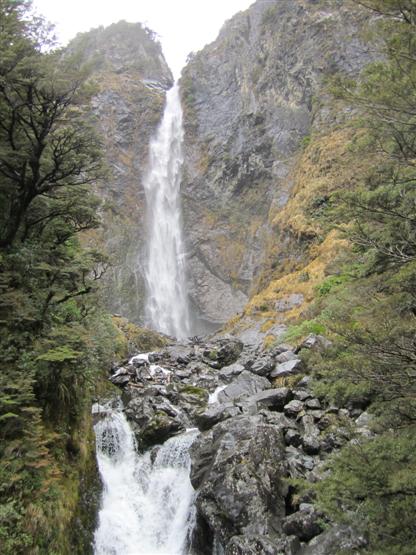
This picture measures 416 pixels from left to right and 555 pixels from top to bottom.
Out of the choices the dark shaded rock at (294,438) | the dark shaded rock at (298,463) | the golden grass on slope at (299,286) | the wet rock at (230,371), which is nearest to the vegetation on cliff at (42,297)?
the dark shaded rock at (298,463)

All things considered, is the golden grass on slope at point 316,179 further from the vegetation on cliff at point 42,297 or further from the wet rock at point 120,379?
the vegetation on cliff at point 42,297

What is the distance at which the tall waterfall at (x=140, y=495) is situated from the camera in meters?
9.20

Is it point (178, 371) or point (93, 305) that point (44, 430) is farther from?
point (178, 371)

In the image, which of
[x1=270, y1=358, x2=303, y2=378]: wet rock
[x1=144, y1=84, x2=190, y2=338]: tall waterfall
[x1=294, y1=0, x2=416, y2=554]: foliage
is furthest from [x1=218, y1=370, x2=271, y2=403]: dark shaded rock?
[x1=144, y1=84, x2=190, y2=338]: tall waterfall

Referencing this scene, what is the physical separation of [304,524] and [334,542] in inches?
38.9

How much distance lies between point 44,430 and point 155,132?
136 feet

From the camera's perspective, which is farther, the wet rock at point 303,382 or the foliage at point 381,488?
the wet rock at point 303,382

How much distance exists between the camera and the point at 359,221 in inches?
216

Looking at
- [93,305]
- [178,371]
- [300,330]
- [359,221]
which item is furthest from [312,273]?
[359,221]

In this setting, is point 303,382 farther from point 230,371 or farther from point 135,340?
point 135,340

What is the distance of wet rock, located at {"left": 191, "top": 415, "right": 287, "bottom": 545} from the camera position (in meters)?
7.84

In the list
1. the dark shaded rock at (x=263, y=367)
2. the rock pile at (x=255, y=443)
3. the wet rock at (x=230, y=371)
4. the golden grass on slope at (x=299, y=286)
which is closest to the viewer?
the rock pile at (x=255, y=443)

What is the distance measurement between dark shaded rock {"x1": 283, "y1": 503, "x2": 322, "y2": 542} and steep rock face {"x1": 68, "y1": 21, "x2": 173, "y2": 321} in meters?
21.0

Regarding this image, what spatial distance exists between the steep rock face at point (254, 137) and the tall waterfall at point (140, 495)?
20079mm
